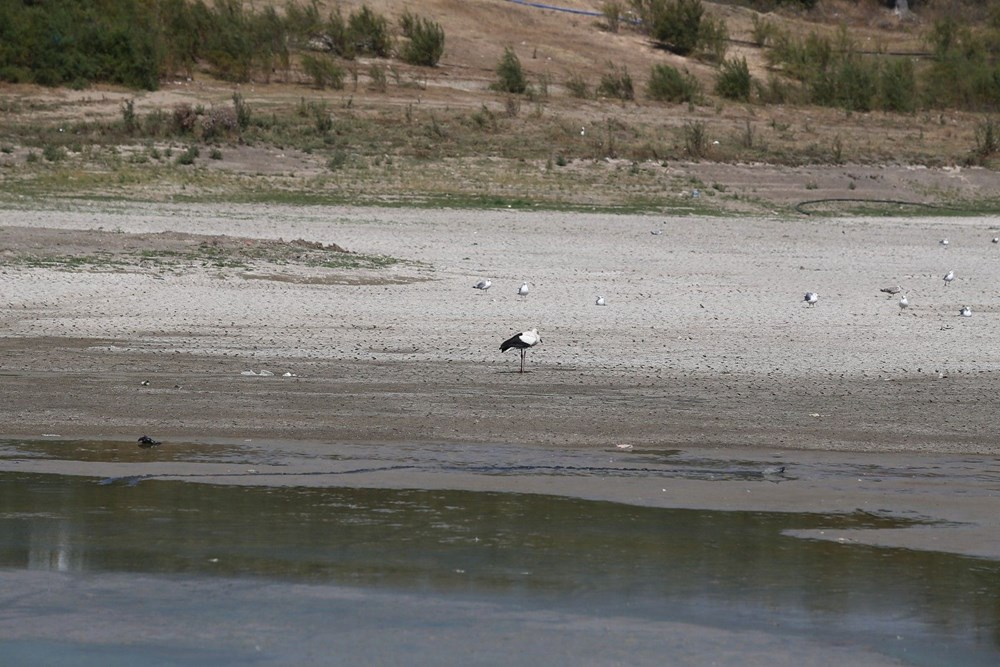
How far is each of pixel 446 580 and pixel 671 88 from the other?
1211 inches

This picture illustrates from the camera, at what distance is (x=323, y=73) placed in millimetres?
34188

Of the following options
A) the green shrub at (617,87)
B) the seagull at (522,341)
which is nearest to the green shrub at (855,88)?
the green shrub at (617,87)

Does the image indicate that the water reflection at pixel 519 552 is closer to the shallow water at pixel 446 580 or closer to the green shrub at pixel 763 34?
the shallow water at pixel 446 580

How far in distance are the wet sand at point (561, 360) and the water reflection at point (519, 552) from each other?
42 cm

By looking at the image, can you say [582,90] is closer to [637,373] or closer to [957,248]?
[957,248]

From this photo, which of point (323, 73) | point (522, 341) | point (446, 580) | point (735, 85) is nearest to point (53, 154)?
point (323, 73)

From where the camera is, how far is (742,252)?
19250 mm

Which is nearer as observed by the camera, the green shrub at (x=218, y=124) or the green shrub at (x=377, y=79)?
the green shrub at (x=218, y=124)

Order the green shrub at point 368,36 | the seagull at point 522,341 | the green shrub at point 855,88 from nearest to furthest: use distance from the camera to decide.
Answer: the seagull at point 522,341 < the green shrub at point 855,88 < the green shrub at point 368,36

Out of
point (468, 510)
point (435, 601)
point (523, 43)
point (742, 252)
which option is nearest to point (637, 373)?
point (468, 510)

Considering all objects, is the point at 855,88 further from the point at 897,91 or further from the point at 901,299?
the point at 901,299

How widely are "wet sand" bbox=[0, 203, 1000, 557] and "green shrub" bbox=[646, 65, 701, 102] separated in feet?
56.6

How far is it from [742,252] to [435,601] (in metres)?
13.6

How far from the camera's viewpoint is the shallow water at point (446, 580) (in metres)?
5.73
